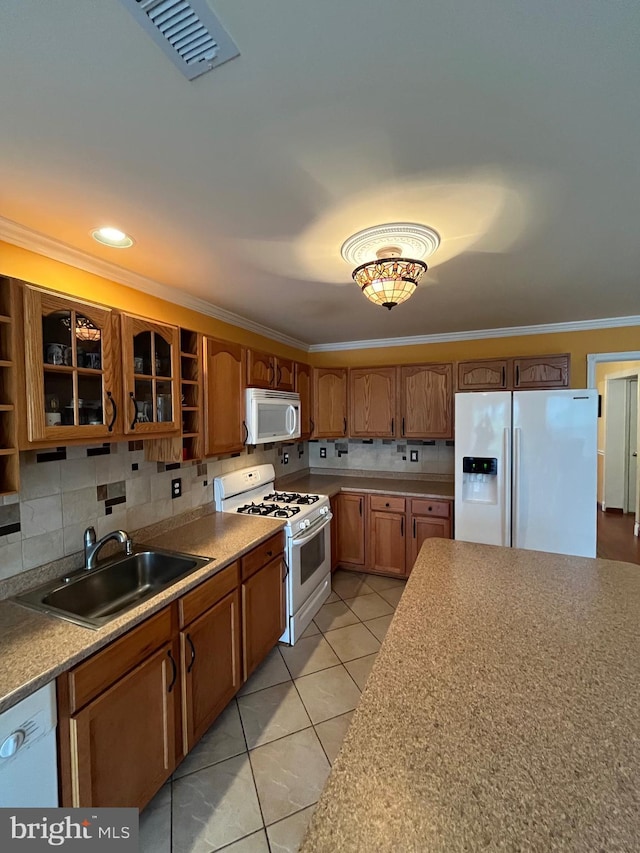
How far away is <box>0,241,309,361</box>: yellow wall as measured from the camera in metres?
1.50

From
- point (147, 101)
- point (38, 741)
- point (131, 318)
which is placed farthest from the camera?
point (131, 318)

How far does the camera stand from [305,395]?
11.3 ft

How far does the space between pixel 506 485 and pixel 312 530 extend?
1.42m

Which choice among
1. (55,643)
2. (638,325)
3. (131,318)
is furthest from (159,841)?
(638,325)

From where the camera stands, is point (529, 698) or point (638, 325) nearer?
point (529, 698)

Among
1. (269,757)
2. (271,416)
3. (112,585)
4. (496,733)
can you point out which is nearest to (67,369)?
(112,585)

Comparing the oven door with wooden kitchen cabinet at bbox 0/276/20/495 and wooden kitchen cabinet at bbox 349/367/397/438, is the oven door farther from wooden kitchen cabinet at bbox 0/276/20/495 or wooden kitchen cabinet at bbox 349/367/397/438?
wooden kitchen cabinet at bbox 0/276/20/495

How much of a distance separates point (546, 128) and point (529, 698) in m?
1.48

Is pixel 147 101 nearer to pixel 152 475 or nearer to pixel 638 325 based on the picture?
pixel 152 475

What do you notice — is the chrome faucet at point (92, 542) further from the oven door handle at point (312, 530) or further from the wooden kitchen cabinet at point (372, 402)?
the wooden kitchen cabinet at point (372, 402)

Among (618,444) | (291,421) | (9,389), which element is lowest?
(618,444)

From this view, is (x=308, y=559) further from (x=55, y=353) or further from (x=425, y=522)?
(x=55, y=353)

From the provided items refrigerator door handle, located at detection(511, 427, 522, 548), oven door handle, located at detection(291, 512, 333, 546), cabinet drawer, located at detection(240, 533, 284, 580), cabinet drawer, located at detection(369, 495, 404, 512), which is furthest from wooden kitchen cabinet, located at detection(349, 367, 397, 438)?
cabinet drawer, located at detection(240, 533, 284, 580)

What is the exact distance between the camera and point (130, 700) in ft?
4.20
